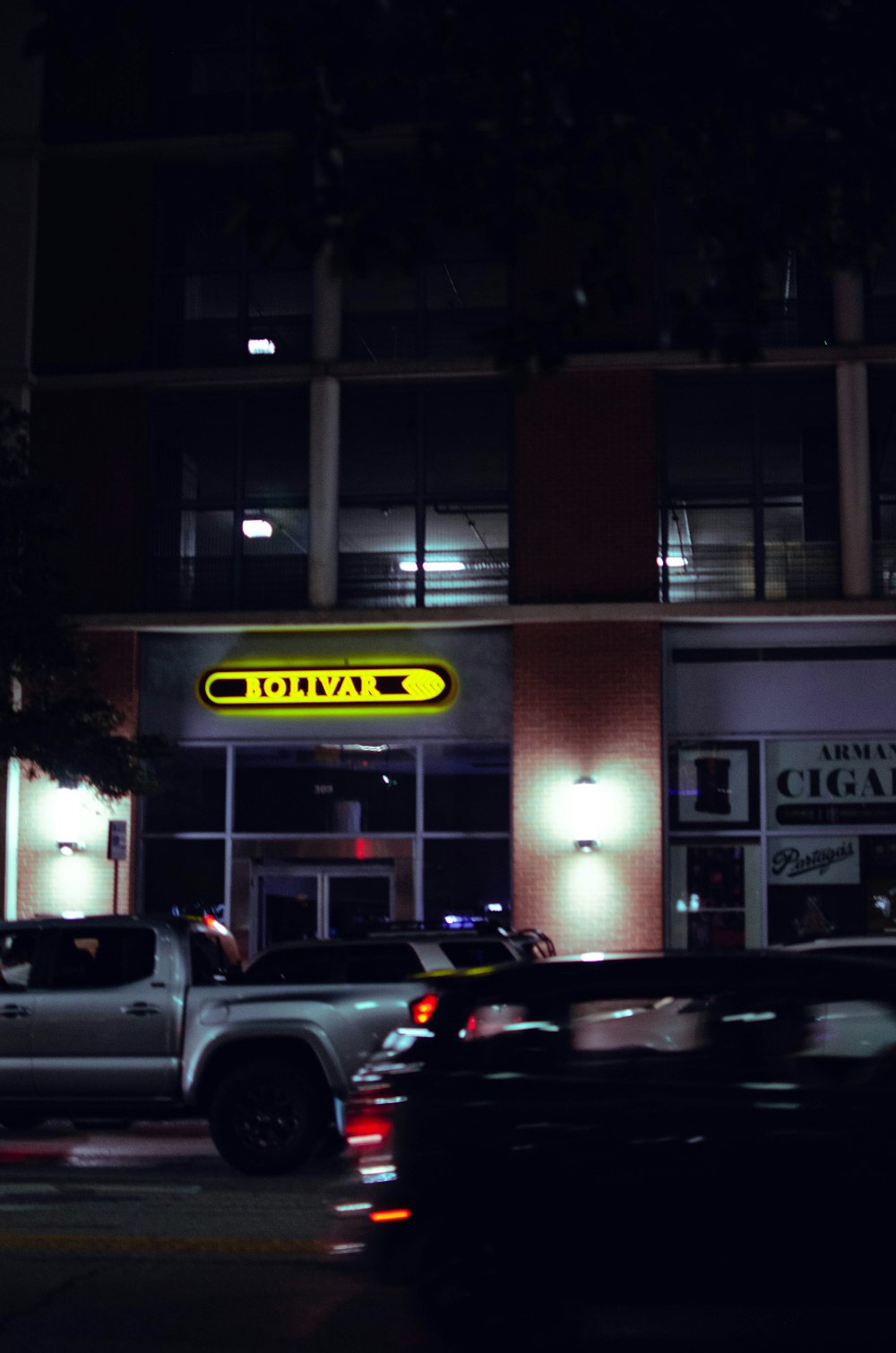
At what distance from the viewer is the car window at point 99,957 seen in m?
12.0

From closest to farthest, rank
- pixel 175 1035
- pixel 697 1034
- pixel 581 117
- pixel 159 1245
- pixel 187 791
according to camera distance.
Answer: pixel 697 1034 → pixel 581 117 → pixel 159 1245 → pixel 175 1035 → pixel 187 791

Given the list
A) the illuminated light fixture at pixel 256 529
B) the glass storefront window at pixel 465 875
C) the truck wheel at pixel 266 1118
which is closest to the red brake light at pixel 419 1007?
the truck wheel at pixel 266 1118

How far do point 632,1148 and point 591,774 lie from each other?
1445 cm

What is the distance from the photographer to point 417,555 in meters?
21.5

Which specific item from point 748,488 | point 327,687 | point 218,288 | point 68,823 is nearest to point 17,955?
point 68,823

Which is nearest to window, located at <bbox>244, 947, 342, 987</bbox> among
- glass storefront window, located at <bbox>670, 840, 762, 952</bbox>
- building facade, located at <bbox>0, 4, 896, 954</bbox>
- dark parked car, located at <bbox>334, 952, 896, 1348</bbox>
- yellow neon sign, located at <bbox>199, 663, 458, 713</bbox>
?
dark parked car, located at <bbox>334, 952, 896, 1348</bbox>

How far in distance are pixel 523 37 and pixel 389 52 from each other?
0.58 m

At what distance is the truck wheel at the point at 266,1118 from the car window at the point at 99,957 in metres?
1.18

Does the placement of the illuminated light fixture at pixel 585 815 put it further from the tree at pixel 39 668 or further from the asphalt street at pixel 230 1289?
the asphalt street at pixel 230 1289

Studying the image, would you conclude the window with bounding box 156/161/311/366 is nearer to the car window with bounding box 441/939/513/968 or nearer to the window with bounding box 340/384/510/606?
the window with bounding box 340/384/510/606

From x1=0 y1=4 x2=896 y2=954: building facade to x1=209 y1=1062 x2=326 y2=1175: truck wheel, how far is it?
873cm

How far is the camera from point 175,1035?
11797 millimetres

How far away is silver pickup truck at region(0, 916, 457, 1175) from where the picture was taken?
37.2 feet

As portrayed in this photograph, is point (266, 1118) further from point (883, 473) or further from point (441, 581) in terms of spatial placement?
point (883, 473)
